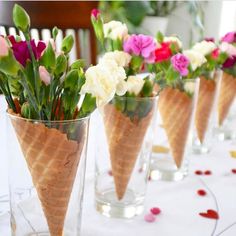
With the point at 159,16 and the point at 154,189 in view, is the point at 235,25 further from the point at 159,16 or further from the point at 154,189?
the point at 154,189

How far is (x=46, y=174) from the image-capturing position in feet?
1.61

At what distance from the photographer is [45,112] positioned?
1.57 feet

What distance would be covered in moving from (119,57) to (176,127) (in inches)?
9.9

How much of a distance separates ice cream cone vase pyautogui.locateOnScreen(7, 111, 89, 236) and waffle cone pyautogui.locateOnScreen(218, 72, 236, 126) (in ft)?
2.20

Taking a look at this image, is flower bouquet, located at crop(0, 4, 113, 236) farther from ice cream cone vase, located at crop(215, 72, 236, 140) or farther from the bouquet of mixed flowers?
ice cream cone vase, located at crop(215, 72, 236, 140)

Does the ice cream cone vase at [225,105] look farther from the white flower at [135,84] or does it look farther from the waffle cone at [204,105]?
the white flower at [135,84]

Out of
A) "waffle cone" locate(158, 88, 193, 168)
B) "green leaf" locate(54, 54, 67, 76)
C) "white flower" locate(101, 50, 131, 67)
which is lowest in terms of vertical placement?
"waffle cone" locate(158, 88, 193, 168)

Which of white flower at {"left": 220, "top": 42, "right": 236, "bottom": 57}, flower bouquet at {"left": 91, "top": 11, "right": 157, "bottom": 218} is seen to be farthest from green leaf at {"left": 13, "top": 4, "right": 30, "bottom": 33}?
white flower at {"left": 220, "top": 42, "right": 236, "bottom": 57}

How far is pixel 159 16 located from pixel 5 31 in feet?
7.64

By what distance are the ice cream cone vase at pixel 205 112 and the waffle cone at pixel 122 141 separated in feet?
1.11

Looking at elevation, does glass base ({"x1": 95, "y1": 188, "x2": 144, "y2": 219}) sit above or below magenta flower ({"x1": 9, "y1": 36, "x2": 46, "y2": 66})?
below

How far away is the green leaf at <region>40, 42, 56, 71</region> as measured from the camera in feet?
1.47

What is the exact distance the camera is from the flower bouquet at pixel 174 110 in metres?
0.79

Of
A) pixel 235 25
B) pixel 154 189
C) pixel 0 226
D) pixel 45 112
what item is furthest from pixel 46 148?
pixel 235 25
